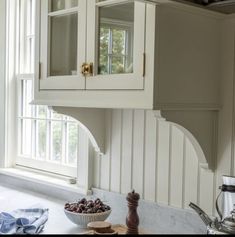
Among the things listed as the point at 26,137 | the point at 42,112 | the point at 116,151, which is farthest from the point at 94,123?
the point at 26,137

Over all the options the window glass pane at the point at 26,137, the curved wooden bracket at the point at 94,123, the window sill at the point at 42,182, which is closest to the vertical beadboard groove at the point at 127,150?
the curved wooden bracket at the point at 94,123

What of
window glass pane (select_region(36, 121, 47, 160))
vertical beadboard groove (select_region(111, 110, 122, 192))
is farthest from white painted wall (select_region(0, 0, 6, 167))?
vertical beadboard groove (select_region(111, 110, 122, 192))

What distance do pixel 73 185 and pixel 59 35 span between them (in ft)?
2.87

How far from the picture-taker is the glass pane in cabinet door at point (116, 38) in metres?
1.53

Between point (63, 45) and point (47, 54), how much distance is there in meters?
0.10

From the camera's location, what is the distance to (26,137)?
9.48 ft

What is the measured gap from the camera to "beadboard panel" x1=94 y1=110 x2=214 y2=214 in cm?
175

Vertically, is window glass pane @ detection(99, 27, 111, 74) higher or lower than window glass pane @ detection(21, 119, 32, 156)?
higher

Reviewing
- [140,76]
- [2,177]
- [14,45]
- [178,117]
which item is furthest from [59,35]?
[2,177]

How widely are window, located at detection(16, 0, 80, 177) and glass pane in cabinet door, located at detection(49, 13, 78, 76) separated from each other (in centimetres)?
62

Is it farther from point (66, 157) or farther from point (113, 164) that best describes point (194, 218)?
point (66, 157)

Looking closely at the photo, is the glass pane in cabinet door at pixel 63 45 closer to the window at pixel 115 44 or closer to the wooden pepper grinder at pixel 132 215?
the window at pixel 115 44

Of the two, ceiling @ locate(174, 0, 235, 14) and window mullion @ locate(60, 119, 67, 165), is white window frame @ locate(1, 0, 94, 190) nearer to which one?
window mullion @ locate(60, 119, 67, 165)

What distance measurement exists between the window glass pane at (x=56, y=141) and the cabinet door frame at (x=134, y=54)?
971 mm
